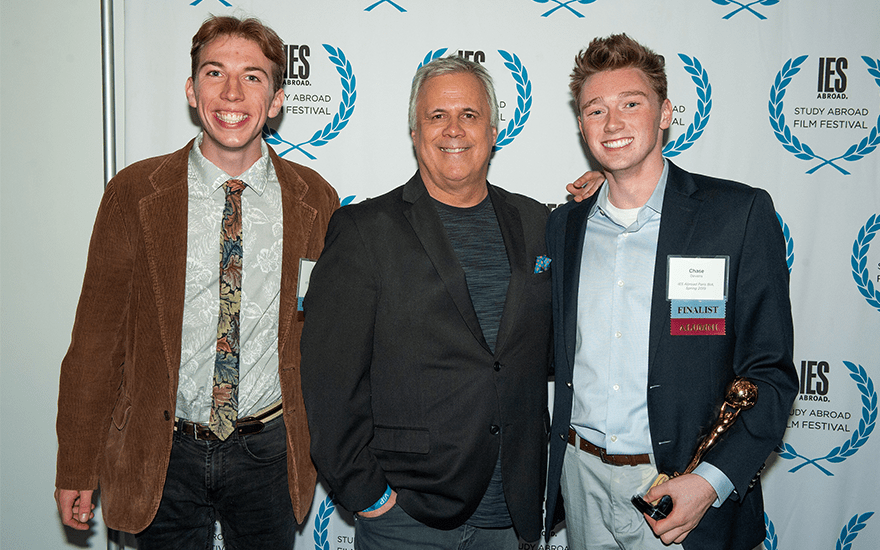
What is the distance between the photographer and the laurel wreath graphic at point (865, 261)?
2.92 meters

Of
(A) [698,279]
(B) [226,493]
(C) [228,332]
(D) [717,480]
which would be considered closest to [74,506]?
(B) [226,493]

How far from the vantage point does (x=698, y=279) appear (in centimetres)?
172

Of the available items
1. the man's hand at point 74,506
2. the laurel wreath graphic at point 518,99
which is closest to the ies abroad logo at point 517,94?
the laurel wreath graphic at point 518,99

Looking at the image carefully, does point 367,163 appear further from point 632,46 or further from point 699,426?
point 699,426

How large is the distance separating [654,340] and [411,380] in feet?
2.60

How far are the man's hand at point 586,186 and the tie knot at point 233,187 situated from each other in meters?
1.31

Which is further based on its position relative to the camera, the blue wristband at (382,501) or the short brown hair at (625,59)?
the short brown hair at (625,59)

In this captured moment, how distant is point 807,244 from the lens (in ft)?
9.64

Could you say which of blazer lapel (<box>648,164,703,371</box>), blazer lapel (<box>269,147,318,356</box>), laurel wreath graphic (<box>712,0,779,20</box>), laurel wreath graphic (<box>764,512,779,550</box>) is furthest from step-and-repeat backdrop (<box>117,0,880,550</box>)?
blazer lapel (<box>648,164,703,371</box>)

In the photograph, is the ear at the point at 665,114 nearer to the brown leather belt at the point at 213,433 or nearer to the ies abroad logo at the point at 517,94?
the ies abroad logo at the point at 517,94

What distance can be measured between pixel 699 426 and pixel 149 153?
9.31 feet

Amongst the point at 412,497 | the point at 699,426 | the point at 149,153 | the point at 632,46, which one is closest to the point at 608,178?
the point at 632,46

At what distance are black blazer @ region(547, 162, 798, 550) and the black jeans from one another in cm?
137

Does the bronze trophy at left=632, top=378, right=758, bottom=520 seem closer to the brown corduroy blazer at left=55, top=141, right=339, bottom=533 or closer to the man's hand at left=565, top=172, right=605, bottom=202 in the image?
the man's hand at left=565, top=172, right=605, bottom=202
